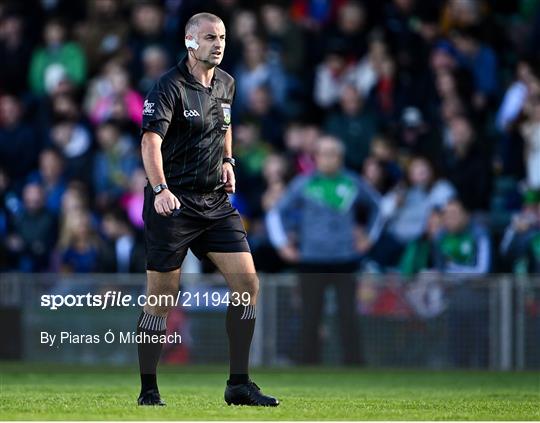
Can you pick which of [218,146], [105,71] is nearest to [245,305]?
[218,146]

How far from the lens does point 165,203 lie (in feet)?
31.6

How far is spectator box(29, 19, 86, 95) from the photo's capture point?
66.9ft

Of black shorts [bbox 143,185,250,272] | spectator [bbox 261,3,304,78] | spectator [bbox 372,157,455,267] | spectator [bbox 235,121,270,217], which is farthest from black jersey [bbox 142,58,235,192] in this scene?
spectator [bbox 261,3,304,78]

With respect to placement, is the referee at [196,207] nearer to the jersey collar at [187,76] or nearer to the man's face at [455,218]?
the jersey collar at [187,76]

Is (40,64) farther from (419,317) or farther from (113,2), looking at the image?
(419,317)

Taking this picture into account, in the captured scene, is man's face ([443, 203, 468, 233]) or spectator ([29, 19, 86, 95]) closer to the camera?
man's face ([443, 203, 468, 233])

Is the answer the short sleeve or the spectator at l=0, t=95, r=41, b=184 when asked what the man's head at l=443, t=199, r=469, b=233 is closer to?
the spectator at l=0, t=95, r=41, b=184

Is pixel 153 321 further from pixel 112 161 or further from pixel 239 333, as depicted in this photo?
pixel 112 161

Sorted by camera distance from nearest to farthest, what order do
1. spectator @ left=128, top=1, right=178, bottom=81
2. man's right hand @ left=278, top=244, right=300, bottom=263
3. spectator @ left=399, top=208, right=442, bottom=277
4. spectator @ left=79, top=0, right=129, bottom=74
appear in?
man's right hand @ left=278, top=244, right=300, bottom=263 < spectator @ left=399, top=208, right=442, bottom=277 < spectator @ left=128, top=1, right=178, bottom=81 < spectator @ left=79, top=0, right=129, bottom=74

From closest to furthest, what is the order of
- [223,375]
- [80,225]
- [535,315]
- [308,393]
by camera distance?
[308,393]
[223,375]
[535,315]
[80,225]

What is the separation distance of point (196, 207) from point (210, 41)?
1.07 meters

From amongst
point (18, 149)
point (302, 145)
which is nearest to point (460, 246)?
point (302, 145)

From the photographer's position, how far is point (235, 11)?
2041 cm

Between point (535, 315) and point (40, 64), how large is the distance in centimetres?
780
